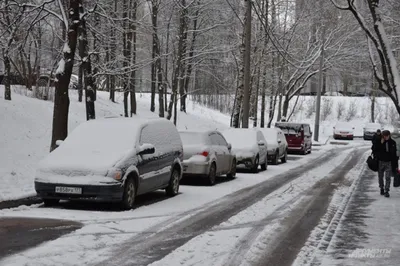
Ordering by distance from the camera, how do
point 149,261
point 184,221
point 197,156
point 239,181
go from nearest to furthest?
point 149,261 < point 184,221 < point 197,156 < point 239,181

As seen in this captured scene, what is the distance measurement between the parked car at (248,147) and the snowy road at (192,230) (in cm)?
521

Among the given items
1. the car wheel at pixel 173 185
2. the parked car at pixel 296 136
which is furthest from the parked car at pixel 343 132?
the car wheel at pixel 173 185

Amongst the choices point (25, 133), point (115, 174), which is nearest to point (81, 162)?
point (115, 174)

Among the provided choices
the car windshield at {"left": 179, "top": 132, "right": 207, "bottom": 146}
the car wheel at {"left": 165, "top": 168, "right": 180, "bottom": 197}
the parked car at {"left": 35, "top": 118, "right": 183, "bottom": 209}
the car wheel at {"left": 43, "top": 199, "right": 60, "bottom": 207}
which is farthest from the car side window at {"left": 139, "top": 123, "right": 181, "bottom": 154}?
the car windshield at {"left": 179, "top": 132, "right": 207, "bottom": 146}

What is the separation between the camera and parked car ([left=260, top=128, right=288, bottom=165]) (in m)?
24.7

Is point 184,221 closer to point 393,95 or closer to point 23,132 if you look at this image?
point 393,95

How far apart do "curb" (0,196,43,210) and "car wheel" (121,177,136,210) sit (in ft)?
6.15

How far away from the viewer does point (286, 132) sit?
3369 cm

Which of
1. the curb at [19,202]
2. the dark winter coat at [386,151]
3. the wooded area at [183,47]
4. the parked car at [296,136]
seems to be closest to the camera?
the curb at [19,202]

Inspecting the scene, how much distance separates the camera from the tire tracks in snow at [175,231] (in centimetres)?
691

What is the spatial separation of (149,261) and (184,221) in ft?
9.49

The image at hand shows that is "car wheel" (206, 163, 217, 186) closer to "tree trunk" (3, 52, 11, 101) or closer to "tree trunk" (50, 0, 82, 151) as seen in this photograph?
"tree trunk" (50, 0, 82, 151)

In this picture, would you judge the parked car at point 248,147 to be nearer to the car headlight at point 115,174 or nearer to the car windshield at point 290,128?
the car headlight at point 115,174

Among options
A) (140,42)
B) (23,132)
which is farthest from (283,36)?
(23,132)
